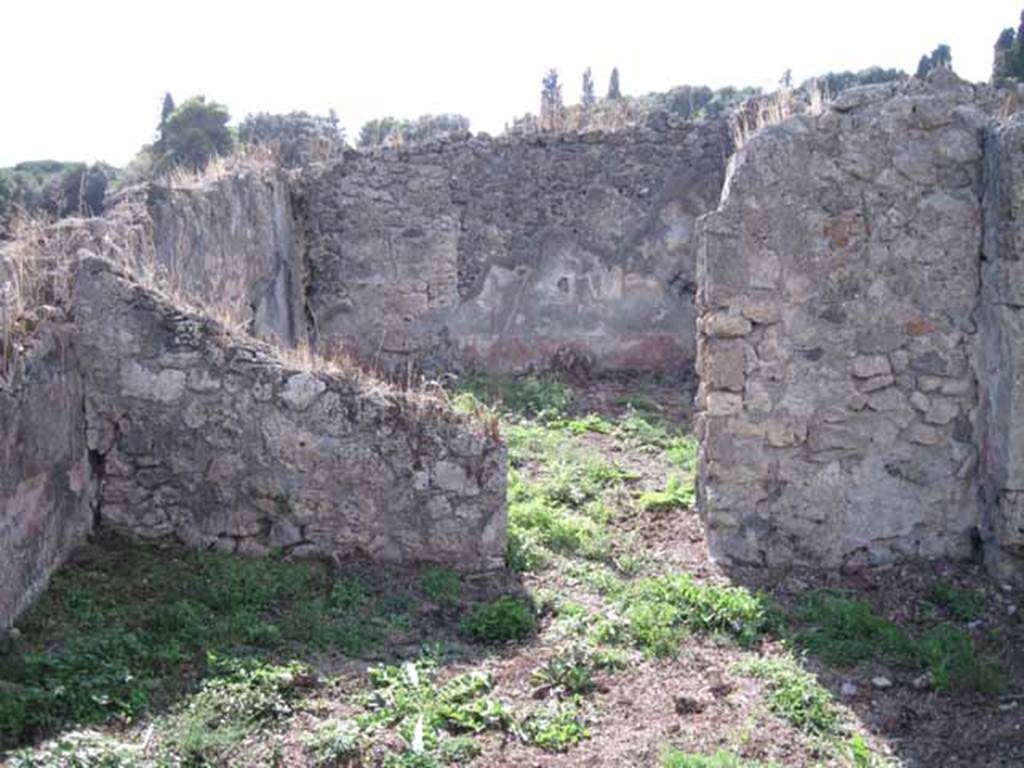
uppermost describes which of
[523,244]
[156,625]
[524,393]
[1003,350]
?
[523,244]

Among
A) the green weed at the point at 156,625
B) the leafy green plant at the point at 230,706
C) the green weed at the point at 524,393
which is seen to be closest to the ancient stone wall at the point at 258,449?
the green weed at the point at 156,625

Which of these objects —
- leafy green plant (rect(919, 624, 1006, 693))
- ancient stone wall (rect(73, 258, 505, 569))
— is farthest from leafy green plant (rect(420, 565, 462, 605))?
leafy green plant (rect(919, 624, 1006, 693))

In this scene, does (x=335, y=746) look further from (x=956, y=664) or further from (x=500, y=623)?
(x=956, y=664)

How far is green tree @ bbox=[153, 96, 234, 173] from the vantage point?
22078 millimetres

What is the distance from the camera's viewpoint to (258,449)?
548 cm

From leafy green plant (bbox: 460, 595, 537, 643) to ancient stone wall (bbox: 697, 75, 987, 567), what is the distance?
136 centimetres

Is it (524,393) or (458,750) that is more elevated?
(524,393)

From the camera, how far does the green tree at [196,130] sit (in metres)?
22.1

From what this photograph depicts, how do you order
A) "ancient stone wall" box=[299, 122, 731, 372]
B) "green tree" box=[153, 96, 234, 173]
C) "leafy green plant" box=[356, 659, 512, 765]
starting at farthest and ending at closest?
"green tree" box=[153, 96, 234, 173]
"ancient stone wall" box=[299, 122, 731, 372]
"leafy green plant" box=[356, 659, 512, 765]

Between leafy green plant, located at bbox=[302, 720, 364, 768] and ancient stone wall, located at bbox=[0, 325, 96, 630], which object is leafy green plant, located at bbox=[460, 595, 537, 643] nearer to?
leafy green plant, located at bbox=[302, 720, 364, 768]

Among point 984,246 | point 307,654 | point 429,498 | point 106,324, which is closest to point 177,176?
point 106,324

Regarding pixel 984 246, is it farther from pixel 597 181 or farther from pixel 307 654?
pixel 597 181

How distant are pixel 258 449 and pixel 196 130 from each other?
740 inches

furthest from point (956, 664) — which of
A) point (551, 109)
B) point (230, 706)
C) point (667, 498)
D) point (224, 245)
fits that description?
point (551, 109)
